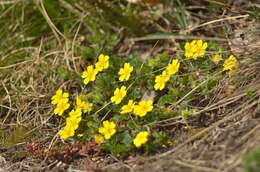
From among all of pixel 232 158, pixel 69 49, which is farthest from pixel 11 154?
pixel 232 158

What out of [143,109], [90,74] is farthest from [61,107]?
[143,109]

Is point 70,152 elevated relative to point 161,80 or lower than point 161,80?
lower

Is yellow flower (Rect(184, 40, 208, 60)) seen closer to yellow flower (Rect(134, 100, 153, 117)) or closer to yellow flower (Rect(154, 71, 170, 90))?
yellow flower (Rect(154, 71, 170, 90))

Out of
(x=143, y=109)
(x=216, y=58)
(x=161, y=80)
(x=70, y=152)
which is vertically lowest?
(x=70, y=152)

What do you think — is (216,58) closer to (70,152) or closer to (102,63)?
(102,63)

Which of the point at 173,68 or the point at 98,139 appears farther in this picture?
the point at 173,68

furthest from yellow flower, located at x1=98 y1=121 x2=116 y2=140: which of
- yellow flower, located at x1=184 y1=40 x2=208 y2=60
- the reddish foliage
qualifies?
yellow flower, located at x1=184 y1=40 x2=208 y2=60

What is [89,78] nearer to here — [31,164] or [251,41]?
[31,164]
